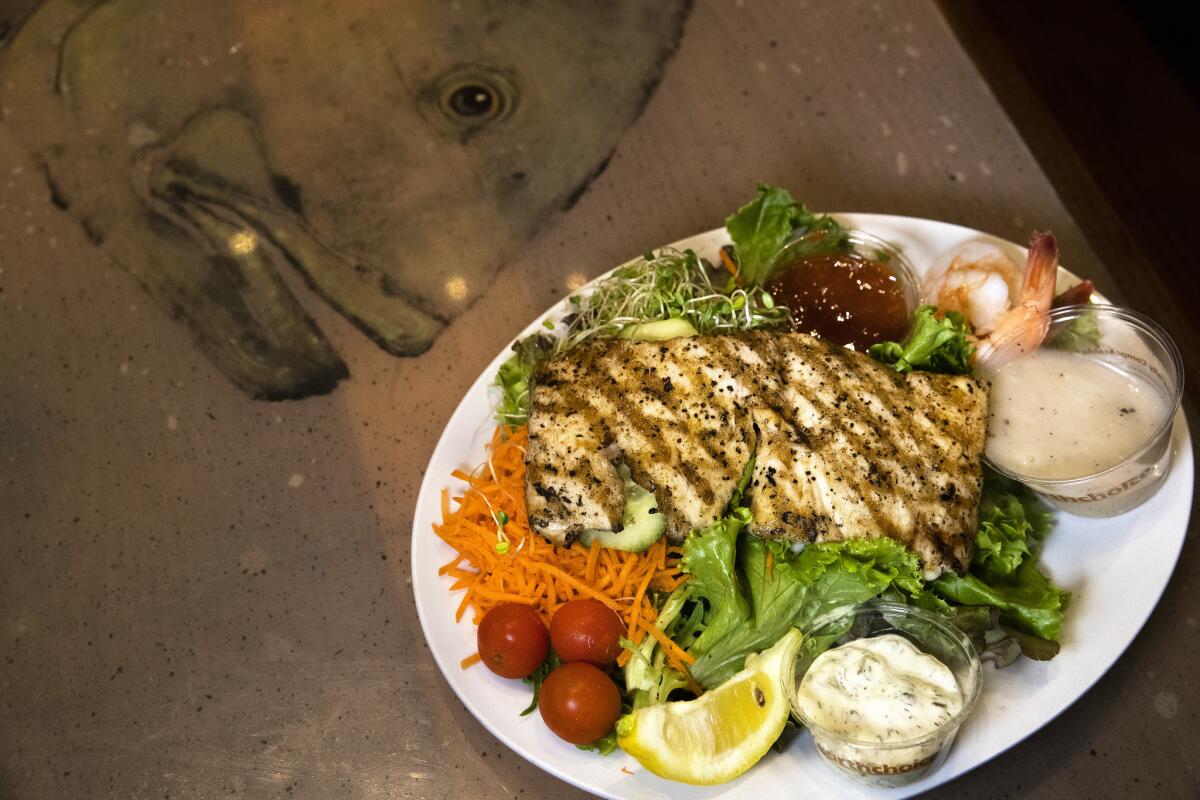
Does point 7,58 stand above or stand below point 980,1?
below

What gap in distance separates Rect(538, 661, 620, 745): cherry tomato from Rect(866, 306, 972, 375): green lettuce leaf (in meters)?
1.44

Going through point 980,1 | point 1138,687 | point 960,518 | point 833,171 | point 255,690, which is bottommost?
point 255,690

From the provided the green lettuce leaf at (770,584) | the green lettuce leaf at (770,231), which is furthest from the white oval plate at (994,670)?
the green lettuce leaf at (770,231)

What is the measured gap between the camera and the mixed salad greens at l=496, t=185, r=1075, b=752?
2.94m

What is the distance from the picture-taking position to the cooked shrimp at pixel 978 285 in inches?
137

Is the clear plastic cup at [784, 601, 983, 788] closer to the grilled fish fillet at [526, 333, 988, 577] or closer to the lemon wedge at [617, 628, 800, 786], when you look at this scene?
the lemon wedge at [617, 628, 800, 786]

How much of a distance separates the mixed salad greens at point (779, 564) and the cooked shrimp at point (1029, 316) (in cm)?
8

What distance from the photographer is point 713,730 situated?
284 cm

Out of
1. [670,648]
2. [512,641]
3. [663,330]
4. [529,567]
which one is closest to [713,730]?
[670,648]

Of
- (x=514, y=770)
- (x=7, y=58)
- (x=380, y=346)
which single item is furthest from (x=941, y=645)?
(x=7, y=58)

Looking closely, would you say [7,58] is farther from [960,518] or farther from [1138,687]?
[1138,687]

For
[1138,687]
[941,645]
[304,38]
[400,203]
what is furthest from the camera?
[304,38]

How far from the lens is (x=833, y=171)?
441cm

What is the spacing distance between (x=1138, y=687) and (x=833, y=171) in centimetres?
239
